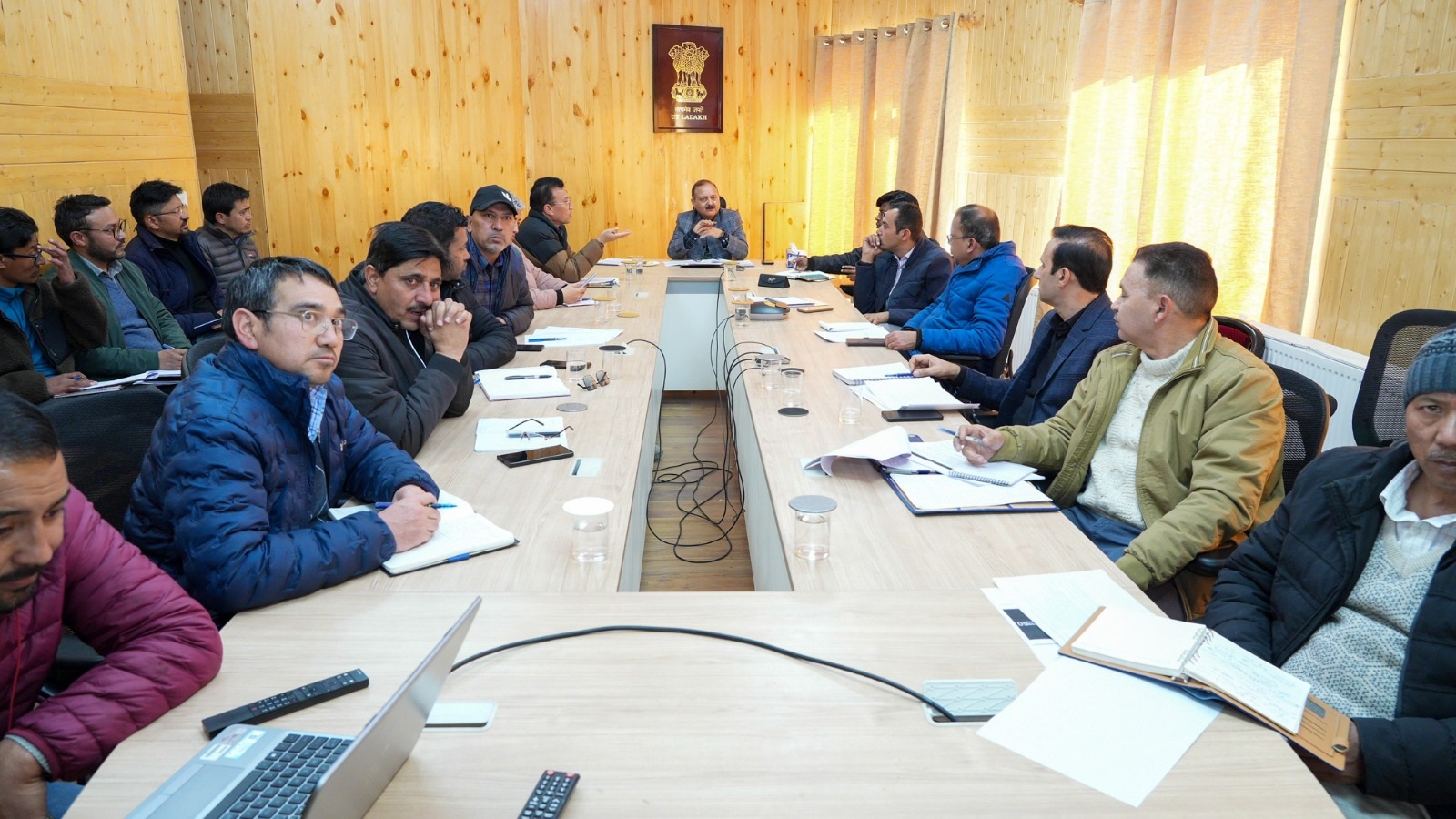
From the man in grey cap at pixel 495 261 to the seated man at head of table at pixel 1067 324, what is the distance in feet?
7.27

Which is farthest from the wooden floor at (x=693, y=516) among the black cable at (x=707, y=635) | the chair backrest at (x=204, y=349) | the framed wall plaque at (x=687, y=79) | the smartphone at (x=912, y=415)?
the framed wall plaque at (x=687, y=79)

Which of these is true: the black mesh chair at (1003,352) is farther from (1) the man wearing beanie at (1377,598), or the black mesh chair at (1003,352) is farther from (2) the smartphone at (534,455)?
(1) the man wearing beanie at (1377,598)

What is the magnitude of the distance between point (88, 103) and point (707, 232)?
3.76 m

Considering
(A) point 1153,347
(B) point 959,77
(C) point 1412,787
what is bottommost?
(C) point 1412,787

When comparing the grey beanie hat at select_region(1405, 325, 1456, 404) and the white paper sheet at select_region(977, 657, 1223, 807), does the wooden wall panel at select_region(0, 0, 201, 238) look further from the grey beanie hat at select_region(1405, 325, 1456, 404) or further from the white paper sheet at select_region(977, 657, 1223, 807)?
the grey beanie hat at select_region(1405, 325, 1456, 404)

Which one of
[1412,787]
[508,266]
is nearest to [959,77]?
[508,266]

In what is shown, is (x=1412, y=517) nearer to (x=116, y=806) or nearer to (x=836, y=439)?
(x=836, y=439)

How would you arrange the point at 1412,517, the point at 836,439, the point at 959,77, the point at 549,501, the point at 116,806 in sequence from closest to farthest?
the point at 116,806
the point at 1412,517
the point at 549,501
the point at 836,439
the point at 959,77

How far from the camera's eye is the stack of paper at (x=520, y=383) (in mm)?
3084

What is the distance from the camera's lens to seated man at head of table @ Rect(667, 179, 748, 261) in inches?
272

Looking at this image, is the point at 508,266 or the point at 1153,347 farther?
the point at 508,266

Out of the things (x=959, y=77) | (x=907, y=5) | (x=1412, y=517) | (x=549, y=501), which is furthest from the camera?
(x=907, y=5)

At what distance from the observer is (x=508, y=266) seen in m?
4.36

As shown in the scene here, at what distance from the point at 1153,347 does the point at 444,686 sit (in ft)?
→ 5.97
